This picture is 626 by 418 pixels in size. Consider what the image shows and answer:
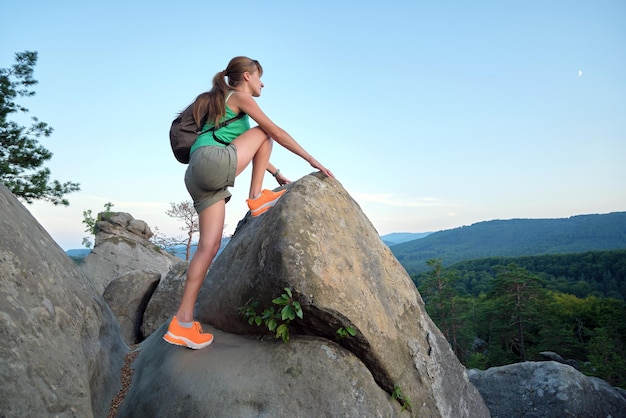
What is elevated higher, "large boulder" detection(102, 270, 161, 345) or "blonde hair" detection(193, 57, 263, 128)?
"blonde hair" detection(193, 57, 263, 128)

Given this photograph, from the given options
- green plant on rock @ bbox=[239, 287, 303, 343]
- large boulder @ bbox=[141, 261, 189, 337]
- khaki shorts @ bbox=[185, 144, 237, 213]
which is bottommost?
large boulder @ bbox=[141, 261, 189, 337]

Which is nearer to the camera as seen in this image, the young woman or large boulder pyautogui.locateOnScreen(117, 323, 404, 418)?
large boulder pyautogui.locateOnScreen(117, 323, 404, 418)

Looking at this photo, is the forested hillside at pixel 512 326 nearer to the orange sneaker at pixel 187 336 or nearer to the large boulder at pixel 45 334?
the orange sneaker at pixel 187 336

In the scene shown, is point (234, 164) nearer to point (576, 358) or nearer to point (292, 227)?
point (292, 227)

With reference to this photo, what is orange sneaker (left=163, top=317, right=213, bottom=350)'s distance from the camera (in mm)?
5074

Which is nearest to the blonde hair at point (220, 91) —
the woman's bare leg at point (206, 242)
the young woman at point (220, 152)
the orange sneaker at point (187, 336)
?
the young woman at point (220, 152)

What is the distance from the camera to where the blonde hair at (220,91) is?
4602 millimetres

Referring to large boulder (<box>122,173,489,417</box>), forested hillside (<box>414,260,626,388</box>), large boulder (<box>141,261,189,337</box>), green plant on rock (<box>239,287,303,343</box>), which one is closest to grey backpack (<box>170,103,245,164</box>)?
large boulder (<box>122,173,489,417</box>)

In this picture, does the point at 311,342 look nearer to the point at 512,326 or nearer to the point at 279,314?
the point at 279,314

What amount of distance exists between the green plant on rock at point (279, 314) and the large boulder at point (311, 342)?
10 cm

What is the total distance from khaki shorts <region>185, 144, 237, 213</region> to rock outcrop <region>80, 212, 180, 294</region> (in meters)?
24.3

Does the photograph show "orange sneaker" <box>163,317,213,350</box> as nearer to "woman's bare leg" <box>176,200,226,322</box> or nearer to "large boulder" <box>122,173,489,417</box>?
"large boulder" <box>122,173,489,417</box>

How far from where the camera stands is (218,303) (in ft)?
18.9

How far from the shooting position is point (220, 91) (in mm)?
4645
